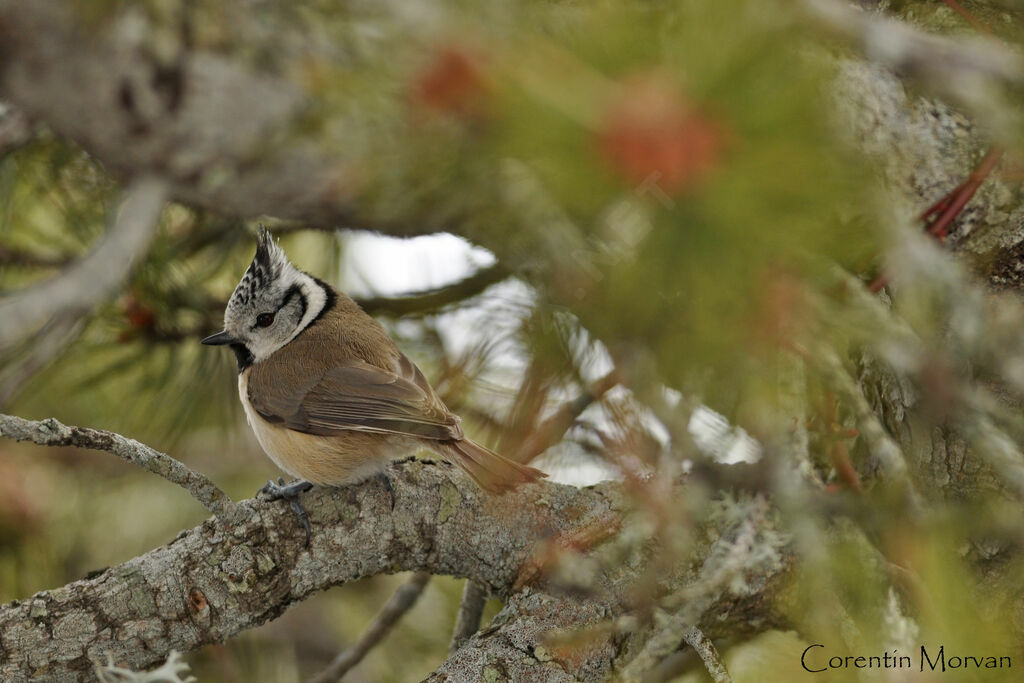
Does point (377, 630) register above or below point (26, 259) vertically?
below

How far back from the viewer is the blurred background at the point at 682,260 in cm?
75

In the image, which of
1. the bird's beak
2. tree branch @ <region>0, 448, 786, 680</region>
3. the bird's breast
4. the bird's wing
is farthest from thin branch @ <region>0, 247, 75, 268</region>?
tree branch @ <region>0, 448, 786, 680</region>

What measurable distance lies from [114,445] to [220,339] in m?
1.00

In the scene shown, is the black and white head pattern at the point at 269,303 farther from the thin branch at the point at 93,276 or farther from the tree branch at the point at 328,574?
the tree branch at the point at 328,574

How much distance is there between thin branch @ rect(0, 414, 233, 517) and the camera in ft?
3.89

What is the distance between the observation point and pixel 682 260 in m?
0.81

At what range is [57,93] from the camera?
1.65m

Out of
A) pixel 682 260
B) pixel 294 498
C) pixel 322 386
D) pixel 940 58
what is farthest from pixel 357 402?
pixel 940 58

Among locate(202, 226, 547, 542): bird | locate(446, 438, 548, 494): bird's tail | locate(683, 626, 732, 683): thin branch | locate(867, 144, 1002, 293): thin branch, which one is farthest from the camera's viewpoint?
locate(202, 226, 547, 542): bird

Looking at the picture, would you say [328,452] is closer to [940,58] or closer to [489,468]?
[489,468]

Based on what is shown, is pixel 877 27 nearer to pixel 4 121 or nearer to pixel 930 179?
pixel 930 179

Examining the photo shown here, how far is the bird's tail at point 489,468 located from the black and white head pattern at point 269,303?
68 centimetres

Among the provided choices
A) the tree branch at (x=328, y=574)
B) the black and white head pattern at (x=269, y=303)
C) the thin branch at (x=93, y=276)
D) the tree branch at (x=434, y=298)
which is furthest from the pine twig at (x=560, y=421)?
the black and white head pattern at (x=269, y=303)

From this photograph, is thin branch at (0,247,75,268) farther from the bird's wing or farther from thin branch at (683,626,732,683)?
thin branch at (683,626,732,683)
